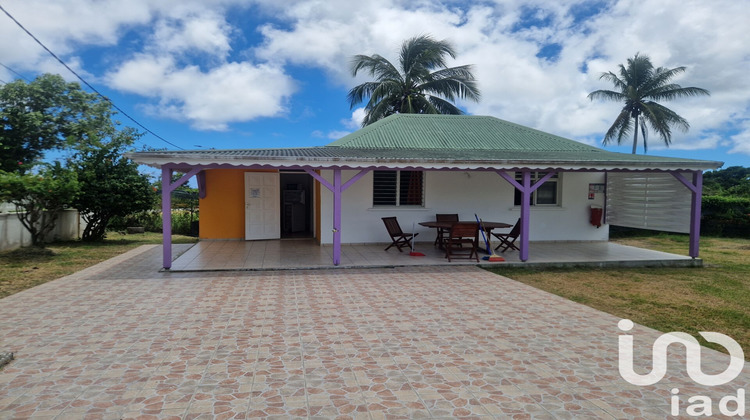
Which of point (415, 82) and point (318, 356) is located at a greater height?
point (415, 82)

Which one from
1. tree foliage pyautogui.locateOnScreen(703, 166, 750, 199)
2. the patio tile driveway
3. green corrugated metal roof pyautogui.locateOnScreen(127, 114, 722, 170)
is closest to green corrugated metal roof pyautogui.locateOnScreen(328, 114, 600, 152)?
green corrugated metal roof pyautogui.locateOnScreen(127, 114, 722, 170)

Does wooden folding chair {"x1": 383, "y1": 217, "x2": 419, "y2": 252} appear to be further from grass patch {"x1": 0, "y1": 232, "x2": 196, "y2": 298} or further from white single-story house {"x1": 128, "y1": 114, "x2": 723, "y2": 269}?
grass patch {"x1": 0, "y1": 232, "x2": 196, "y2": 298}

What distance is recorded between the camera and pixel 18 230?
1112 cm

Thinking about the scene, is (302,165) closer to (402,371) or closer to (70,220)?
(402,371)

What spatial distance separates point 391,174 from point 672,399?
8.98 meters

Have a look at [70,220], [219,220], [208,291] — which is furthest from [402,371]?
[70,220]

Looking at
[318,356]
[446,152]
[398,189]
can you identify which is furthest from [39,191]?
[446,152]

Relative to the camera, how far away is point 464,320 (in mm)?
5234

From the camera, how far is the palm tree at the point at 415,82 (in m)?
21.6

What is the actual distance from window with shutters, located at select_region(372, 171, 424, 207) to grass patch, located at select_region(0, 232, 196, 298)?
705 cm

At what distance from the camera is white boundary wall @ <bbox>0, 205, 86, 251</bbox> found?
1057 centimetres

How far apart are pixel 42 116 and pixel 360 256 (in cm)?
2081

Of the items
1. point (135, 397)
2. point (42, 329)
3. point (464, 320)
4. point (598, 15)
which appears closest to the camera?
point (135, 397)

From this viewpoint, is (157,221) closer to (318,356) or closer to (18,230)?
(18,230)
